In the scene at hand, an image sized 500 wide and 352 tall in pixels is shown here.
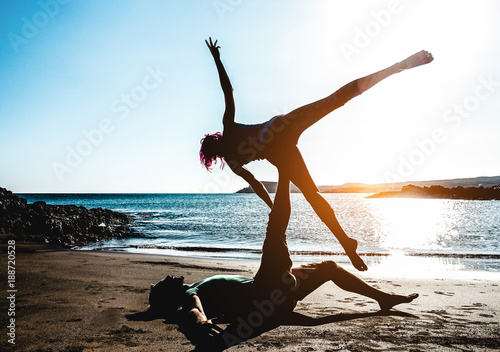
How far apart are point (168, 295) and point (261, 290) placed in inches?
48.0

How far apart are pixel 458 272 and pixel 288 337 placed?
758cm

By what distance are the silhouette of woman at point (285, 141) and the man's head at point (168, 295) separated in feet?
5.16

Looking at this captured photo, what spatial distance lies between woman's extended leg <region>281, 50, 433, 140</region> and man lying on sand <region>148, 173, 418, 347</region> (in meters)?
0.67

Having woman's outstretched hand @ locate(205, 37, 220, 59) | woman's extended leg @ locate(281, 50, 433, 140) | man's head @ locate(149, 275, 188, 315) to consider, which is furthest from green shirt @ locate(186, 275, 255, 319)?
woman's outstretched hand @ locate(205, 37, 220, 59)

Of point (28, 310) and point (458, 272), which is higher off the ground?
point (28, 310)

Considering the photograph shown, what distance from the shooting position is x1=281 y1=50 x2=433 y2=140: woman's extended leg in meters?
3.56

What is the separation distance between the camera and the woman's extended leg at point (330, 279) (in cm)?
390

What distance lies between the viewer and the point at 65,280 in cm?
579

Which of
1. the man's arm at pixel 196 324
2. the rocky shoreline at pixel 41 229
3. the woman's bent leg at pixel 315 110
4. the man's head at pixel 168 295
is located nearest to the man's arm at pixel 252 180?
the woman's bent leg at pixel 315 110

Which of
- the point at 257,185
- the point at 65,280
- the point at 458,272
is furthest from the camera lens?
the point at 458,272

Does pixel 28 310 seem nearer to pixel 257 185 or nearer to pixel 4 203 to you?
pixel 257 185

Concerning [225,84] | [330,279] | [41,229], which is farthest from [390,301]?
[41,229]

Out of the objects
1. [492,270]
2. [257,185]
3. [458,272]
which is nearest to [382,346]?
[257,185]

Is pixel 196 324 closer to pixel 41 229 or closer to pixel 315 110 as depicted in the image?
pixel 315 110
